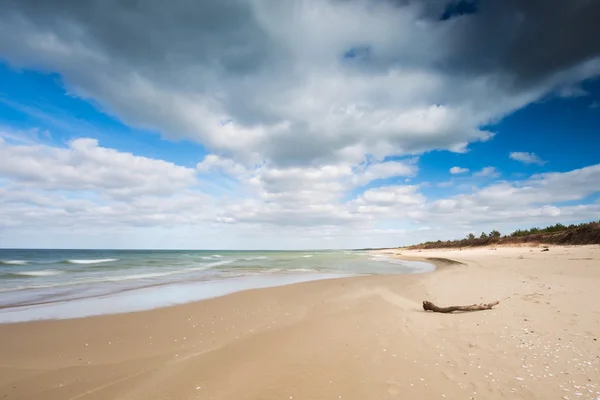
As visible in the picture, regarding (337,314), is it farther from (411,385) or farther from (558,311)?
(558,311)

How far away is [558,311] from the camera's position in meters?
8.45

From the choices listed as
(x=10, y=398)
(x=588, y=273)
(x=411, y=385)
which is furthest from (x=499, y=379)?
(x=588, y=273)

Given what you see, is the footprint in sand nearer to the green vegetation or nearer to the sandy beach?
the sandy beach

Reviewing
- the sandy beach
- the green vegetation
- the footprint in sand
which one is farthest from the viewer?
the green vegetation

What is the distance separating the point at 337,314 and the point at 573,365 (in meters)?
6.26

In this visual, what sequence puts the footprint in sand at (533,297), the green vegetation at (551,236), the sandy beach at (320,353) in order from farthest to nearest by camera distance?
the green vegetation at (551,236), the footprint in sand at (533,297), the sandy beach at (320,353)

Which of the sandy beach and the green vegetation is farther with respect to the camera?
the green vegetation

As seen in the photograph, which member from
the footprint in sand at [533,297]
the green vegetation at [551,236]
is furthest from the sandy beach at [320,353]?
the green vegetation at [551,236]

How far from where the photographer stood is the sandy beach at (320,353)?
4.96 meters

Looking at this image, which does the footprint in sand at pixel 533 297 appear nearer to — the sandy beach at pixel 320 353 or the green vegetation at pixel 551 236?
the sandy beach at pixel 320 353

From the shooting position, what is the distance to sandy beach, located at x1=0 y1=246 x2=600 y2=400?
496 centimetres

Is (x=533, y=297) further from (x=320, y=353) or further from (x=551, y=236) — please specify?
(x=551, y=236)

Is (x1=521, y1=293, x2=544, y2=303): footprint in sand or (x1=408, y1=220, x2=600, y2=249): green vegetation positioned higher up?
(x1=408, y1=220, x2=600, y2=249): green vegetation

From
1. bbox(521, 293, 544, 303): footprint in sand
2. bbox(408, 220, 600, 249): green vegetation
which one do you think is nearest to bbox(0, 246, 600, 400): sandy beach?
bbox(521, 293, 544, 303): footprint in sand
